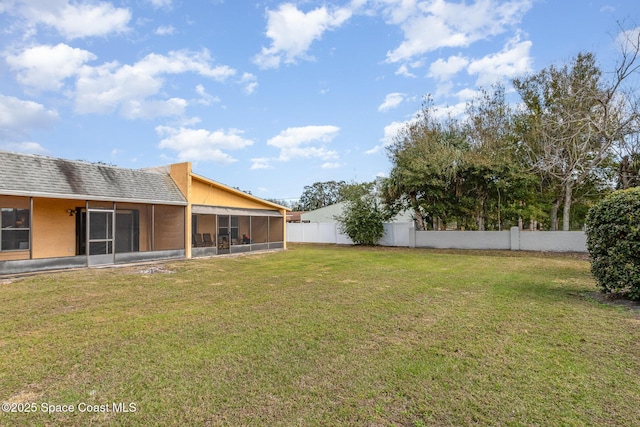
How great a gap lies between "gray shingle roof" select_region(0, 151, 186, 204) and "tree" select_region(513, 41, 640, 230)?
47.1ft

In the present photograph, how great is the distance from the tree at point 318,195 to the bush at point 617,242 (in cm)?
5387

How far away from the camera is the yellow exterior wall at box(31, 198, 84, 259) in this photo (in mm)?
10719

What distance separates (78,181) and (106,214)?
1335 millimetres

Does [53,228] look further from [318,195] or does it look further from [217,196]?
[318,195]

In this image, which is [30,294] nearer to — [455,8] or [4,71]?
[4,71]

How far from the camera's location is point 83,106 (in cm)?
1505

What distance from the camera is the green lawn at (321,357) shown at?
2621mm

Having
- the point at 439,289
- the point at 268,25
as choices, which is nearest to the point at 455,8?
the point at 268,25

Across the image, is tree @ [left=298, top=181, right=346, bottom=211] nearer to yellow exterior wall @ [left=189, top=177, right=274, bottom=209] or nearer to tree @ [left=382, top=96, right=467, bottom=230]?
tree @ [left=382, top=96, right=467, bottom=230]

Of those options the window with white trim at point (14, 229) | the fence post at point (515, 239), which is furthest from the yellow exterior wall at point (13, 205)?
the fence post at point (515, 239)

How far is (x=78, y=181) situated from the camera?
11.0m

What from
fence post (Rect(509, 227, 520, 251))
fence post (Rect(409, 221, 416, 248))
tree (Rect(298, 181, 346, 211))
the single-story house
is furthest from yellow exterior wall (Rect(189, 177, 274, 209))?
tree (Rect(298, 181, 346, 211))

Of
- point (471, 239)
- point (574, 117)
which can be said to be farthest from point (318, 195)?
point (574, 117)

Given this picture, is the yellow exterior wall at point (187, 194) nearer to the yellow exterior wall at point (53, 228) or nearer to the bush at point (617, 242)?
the yellow exterior wall at point (53, 228)
